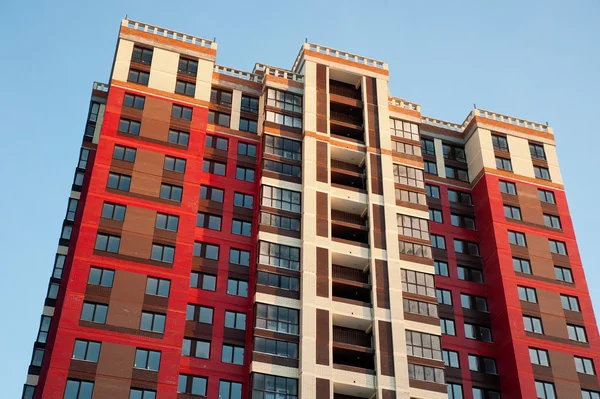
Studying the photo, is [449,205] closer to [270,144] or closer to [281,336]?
[270,144]

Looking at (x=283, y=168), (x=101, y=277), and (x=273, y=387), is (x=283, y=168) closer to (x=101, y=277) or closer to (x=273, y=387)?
(x=101, y=277)

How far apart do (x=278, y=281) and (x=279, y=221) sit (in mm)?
6816

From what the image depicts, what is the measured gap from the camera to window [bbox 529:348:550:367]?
7825cm

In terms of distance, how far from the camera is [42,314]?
266 feet

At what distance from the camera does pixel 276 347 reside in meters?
71.6

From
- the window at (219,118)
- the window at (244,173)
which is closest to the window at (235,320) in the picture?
the window at (244,173)

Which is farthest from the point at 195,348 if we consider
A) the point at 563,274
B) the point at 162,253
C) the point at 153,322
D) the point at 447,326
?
the point at 563,274

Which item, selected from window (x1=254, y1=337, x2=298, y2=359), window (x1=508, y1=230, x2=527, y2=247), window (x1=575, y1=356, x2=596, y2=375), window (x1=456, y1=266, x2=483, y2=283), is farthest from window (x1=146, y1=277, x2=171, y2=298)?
window (x1=575, y1=356, x2=596, y2=375)

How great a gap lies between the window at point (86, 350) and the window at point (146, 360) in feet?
10.4

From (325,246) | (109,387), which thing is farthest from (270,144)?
(109,387)

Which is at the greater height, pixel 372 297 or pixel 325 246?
pixel 325 246

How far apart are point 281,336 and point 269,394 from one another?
5.71 m

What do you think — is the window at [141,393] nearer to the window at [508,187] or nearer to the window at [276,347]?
the window at [276,347]

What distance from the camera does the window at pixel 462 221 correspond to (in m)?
92.2
